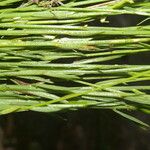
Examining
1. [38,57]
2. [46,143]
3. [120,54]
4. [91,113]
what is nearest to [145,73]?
[120,54]

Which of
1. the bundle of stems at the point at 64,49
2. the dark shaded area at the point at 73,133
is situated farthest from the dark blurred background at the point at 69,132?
the bundle of stems at the point at 64,49

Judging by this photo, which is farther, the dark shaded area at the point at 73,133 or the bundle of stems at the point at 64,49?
the dark shaded area at the point at 73,133

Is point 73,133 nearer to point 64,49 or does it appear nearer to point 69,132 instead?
point 69,132

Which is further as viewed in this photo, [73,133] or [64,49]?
[73,133]

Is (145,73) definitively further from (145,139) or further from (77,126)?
(145,139)

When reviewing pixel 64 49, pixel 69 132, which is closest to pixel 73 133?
pixel 69 132

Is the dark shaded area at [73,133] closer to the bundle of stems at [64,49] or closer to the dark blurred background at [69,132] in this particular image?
the dark blurred background at [69,132]

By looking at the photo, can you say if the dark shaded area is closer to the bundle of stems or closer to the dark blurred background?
the dark blurred background

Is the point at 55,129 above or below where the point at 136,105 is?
below

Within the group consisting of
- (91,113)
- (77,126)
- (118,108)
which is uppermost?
(118,108)
